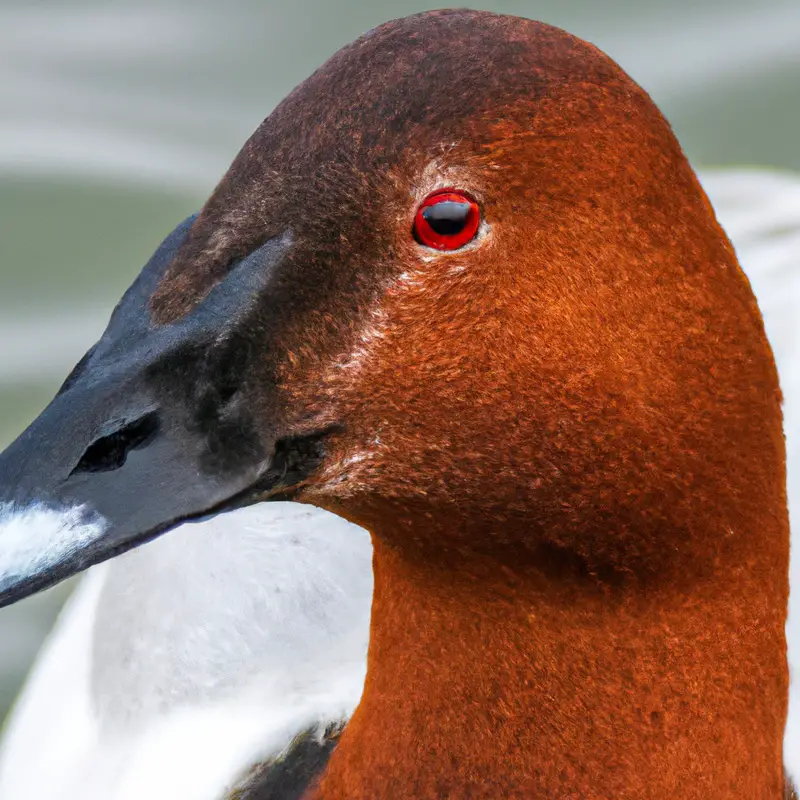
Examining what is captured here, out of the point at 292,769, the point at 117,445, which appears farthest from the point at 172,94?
the point at 117,445

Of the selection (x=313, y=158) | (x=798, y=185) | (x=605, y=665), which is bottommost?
(x=798, y=185)

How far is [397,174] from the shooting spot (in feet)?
5.49

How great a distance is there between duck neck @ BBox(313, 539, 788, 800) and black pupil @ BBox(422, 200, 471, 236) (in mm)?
474

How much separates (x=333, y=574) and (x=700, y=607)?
1.21 m

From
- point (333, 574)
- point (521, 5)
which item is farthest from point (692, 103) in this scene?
point (333, 574)

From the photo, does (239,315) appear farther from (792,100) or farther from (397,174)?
(792,100)

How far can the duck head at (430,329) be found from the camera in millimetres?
1674

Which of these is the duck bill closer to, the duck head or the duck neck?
the duck head

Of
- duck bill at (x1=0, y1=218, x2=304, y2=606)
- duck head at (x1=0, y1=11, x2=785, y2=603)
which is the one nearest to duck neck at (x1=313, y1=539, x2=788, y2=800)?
duck head at (x1=0, y1=11, x2=785, y2=603)

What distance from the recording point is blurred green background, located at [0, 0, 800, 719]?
436cm

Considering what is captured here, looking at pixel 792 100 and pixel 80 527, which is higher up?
pixel 80 527

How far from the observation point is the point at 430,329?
1713 millimetres

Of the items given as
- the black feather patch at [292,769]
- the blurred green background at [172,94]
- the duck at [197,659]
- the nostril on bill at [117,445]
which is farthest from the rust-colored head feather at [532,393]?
the blurred green background at [172,94]

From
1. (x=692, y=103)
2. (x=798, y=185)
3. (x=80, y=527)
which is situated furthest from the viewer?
(x=692, y=103)
